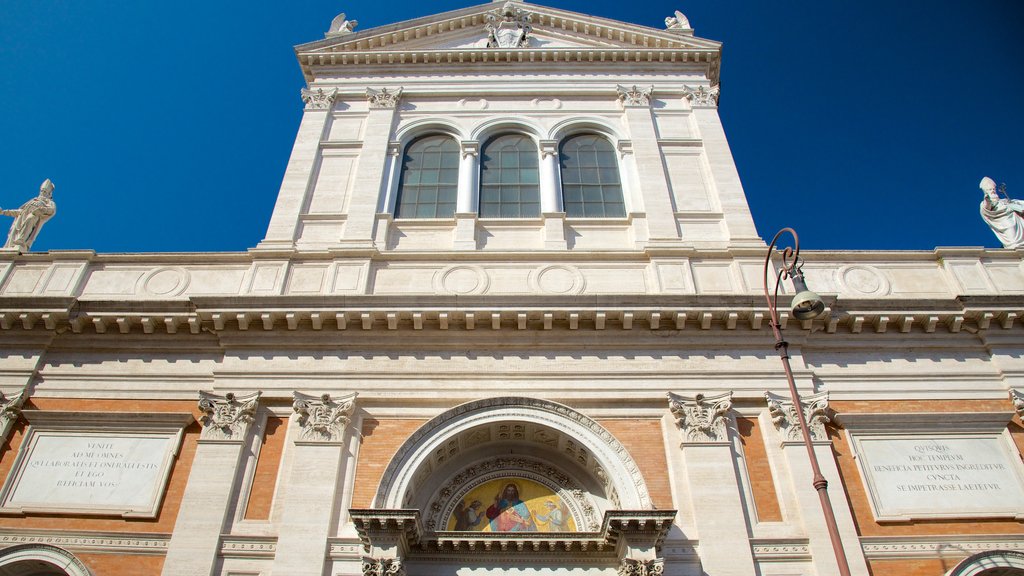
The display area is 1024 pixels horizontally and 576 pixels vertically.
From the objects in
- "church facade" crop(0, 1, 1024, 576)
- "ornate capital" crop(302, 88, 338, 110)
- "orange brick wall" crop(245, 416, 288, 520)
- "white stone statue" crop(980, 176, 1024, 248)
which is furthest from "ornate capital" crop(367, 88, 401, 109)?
"white stone statue" crop(980, 176, 1024, 248)

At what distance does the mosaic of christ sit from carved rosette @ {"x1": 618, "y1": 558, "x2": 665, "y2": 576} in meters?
1.71

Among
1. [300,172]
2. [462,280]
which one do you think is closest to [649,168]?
[462,280]

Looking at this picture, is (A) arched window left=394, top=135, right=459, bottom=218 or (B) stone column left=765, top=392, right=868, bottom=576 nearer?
(B) stone column left=765, top=392, right=868, bottom=576

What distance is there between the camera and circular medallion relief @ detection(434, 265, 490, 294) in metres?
14.4

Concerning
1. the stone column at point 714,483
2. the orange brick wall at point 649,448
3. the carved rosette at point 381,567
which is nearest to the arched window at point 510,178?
the orange brick wall at point 649,448

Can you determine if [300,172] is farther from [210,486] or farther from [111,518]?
[111,518]

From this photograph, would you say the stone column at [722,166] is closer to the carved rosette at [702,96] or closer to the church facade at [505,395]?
the carved rosette at [702,96]

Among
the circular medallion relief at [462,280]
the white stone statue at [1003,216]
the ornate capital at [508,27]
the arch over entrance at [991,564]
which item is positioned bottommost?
the arch over entrance at [991,564]

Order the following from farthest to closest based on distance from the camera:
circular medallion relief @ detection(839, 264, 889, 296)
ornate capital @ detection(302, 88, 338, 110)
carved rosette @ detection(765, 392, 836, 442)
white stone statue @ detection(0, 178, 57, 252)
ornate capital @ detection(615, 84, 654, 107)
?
ornate capital @ detection(302, 88, 338, 110) < ornate capital @ detection(615, 84, 654, 107) < white stone statue @ detection(0, 178, 57, 252) < circular medallion relief @ detection(839, 264, 889, 296) < carved rosette @ detection(765, 392, 836, 442)

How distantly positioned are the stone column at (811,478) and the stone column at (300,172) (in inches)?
401

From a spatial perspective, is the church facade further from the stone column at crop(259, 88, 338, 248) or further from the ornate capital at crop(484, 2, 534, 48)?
the ornate capital at crop(484, 2, 534, 48)

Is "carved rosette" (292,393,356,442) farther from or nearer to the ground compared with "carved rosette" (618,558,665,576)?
farther from the ground

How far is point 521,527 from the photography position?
1223 centimetres

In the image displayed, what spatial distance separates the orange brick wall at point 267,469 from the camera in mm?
11766
